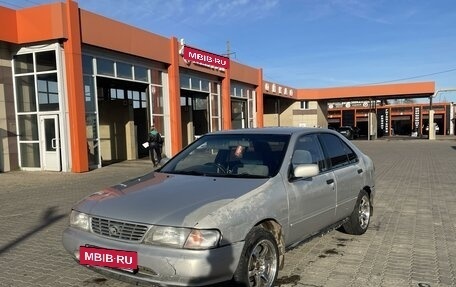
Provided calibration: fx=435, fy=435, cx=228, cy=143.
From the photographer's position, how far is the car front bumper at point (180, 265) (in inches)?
130

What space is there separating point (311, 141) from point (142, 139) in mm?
19565

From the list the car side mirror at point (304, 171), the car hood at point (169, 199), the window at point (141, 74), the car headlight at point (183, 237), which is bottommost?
the car headlight at point (183, 237)

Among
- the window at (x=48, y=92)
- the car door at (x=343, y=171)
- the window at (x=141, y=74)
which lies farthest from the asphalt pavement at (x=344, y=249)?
the window at (x=141, y=74)

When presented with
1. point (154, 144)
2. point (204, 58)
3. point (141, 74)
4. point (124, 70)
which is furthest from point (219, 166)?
point (204, 58)

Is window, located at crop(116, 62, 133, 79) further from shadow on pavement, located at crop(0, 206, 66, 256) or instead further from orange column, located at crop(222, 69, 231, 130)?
shadow on pavement, located at crop(0, 206, 66, 256)

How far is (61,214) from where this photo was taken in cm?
809

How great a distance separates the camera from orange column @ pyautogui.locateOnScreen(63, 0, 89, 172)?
1562cm

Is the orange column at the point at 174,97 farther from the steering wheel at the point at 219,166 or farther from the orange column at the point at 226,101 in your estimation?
the steering wheel at the point at 219,166

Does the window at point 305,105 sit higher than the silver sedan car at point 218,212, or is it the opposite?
the window at point 305,105

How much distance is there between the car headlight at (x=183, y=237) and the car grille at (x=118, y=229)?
0.30 ft

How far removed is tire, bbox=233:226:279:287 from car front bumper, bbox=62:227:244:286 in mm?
98

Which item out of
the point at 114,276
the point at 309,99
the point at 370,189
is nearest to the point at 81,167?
the point at 370,189

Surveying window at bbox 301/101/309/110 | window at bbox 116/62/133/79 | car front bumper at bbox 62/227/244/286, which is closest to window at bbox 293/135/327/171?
car front bumper at bbox 62/227/244/286

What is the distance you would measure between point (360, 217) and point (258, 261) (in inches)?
111
